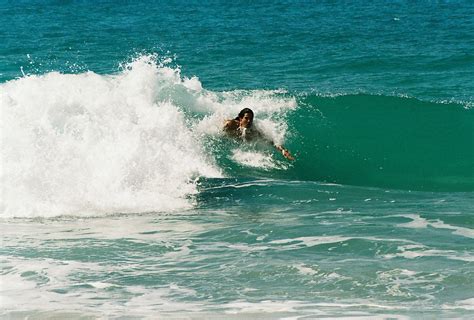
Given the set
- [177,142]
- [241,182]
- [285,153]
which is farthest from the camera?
[285,153]

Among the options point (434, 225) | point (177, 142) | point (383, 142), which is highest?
point (177, 142)

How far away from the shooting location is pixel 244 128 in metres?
13.5

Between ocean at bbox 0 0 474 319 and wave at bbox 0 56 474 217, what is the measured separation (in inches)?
1.7

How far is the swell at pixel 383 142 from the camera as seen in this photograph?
13.2 meters

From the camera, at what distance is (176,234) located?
8.58 m

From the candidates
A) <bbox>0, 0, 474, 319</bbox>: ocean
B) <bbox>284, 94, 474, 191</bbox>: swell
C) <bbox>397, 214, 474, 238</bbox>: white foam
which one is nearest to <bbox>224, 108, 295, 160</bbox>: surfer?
<bbox>0, 0, 474, 319</bbox>: ocean

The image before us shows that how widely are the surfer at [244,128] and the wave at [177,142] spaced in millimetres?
225

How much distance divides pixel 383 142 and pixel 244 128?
3.34 meters

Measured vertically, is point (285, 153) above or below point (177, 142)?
below

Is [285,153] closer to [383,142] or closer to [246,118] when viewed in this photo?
[246,118]

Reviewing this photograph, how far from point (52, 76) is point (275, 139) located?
470 centimetres

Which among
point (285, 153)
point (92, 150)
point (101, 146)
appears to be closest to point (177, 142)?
point (101, 146)

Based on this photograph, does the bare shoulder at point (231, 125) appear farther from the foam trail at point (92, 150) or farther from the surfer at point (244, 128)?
the foam trail at point (92, 150)

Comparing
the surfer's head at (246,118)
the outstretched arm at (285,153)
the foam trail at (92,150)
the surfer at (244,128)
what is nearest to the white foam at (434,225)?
the foam trail at (92,150)
